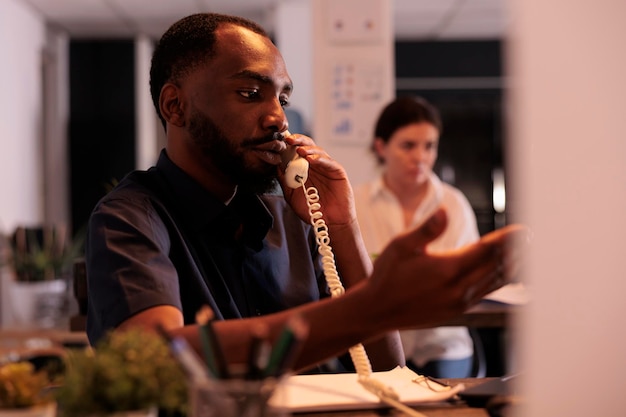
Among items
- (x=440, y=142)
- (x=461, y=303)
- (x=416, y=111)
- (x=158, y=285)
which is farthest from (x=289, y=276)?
(x=440, y=142)

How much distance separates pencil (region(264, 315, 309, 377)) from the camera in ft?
2.19

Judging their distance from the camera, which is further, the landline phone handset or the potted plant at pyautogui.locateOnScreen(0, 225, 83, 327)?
the potted plant at pyautogui.locateOnScreen(0, 225, 83, 327)

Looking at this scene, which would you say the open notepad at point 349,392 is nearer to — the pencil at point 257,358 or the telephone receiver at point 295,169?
the pencil at point 257,358

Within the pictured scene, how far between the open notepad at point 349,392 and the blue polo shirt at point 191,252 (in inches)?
9.2

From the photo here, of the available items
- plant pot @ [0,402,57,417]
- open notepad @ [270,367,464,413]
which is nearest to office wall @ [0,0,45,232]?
open notepad @ [270,367,464,413]

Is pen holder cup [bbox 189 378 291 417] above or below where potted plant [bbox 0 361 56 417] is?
above

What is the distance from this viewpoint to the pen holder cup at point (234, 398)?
660 millimetres

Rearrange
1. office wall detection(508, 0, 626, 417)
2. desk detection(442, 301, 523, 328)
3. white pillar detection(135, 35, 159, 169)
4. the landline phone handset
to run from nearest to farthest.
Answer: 1. office wall detection(508, 0, 626, 417)
2. the landline phone handset
3. desk detection(442, 301, 523, 328)
4. white pillar detection(135, 35, 159, 169)

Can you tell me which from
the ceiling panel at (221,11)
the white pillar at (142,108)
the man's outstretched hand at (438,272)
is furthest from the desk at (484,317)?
the white pillar at (142,108)

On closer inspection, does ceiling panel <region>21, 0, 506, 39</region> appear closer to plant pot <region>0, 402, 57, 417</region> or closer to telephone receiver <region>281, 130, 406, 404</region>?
telephone receiver <region>281, 130, 406, 404</region>

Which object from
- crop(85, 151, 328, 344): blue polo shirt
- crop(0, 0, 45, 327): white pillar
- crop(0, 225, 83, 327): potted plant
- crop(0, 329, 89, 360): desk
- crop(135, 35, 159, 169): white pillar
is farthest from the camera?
crop(135, 35, 159, 169): white pillar

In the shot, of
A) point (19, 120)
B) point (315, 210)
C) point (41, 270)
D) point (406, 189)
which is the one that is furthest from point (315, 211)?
point (19, 120)

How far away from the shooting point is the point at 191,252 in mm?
1446

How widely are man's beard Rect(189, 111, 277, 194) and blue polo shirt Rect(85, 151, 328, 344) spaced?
0.19 feet
